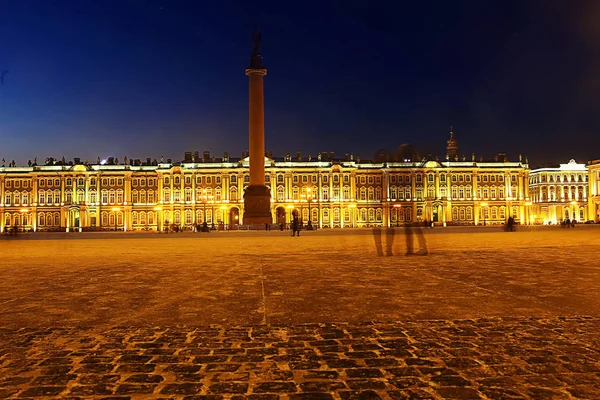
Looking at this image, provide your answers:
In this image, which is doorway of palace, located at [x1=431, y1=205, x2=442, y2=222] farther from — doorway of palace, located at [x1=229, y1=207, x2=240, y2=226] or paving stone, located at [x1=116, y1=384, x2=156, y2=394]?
paving stone, located at [x1=116, y1=384, x2=156, y2=394]

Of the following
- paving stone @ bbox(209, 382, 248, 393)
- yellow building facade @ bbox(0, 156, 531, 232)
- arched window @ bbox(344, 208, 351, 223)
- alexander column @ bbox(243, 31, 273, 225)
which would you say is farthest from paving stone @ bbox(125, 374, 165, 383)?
arched window @ bbox(344, 208, 351, 223)

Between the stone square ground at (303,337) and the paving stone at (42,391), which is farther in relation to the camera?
the stone square ground at (303,337)

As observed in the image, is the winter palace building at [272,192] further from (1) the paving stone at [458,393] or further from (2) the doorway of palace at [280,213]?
(1) the paving stone at [458,393]

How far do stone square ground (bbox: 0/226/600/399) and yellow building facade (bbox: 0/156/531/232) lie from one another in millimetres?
70563

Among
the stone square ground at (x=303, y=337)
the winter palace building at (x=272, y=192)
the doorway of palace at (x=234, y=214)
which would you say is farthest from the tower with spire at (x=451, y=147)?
the stone square ground at (x=303, y=337)

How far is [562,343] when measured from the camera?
15.5 feet

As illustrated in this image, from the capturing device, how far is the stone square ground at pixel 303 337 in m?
3.62

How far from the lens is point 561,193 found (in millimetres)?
95938

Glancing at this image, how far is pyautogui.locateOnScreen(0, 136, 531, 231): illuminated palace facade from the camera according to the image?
7988cm

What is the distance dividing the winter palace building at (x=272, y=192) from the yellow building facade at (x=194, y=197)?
0.50ft

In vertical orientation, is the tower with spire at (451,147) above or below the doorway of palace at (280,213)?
above

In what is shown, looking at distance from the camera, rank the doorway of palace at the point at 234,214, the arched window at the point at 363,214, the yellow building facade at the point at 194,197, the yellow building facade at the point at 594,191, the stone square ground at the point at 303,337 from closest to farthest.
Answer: the stone square ground at the point at 303,337 < the yellow building facade at the point at 594,191 < the doorway of palace at the point at 234,214 < the yellow building facade at the point at 194,197 < the arched window at the point at 363,214

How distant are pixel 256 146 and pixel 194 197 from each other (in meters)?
39.7

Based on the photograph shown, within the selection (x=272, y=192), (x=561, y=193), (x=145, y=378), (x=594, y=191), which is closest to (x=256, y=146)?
(x=272, y=192)
